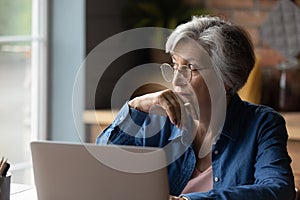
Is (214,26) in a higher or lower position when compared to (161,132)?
higher

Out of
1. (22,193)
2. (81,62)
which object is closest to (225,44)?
(22,193)

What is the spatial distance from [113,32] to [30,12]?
46 cm

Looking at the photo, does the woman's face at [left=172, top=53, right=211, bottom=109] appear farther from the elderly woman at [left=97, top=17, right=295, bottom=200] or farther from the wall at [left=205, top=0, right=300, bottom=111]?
the wall at [left=205, top=0, right=300, bottom=111]

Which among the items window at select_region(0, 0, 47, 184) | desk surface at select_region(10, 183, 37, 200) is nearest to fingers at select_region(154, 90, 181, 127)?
desk surface at select_region(10, 183, 37, 200)

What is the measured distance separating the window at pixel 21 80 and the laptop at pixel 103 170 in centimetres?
161

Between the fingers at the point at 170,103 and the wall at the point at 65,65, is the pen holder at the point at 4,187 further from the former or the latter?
the wall at the point at 65,65

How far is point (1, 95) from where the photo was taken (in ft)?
10.5

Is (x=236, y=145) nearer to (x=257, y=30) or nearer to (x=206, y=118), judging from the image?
(x=206, y=118)

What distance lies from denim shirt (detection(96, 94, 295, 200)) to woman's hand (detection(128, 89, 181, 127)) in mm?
28

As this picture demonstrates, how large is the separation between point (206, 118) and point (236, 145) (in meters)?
0.15

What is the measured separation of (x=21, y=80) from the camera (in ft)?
11.0

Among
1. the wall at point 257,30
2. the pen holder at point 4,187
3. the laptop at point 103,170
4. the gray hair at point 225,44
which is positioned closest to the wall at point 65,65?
the wall at point 257,30

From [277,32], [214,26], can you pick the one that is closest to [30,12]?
[277,32]

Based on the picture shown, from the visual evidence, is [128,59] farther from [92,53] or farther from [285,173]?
[285,173]
